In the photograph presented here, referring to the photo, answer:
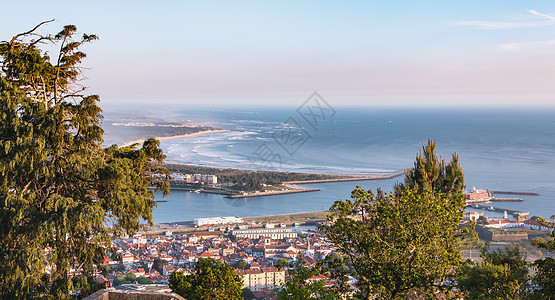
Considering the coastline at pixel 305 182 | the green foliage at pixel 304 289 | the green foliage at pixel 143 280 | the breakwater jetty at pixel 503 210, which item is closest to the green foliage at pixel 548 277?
the green foliage at pixel 304 289

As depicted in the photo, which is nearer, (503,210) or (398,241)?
(398,241)

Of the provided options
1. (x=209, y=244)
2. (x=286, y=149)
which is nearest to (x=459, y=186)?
(x=209, y=244)

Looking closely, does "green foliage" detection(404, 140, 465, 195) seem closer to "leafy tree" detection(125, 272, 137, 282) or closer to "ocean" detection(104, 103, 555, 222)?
"ocean" detection(104, 103, 555, 222)

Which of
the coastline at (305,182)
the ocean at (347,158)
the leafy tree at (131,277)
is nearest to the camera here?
the leafy tree at (131,277)

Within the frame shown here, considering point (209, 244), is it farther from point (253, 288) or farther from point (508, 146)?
point (508, 146)

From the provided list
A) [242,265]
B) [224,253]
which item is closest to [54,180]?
[242,265]

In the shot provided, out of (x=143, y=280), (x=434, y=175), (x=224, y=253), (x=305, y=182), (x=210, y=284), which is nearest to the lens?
(x=210, y=284)

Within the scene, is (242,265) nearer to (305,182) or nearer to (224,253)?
(224,253)

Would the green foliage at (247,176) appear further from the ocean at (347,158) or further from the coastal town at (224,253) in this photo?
the coastal town at (224,253)
